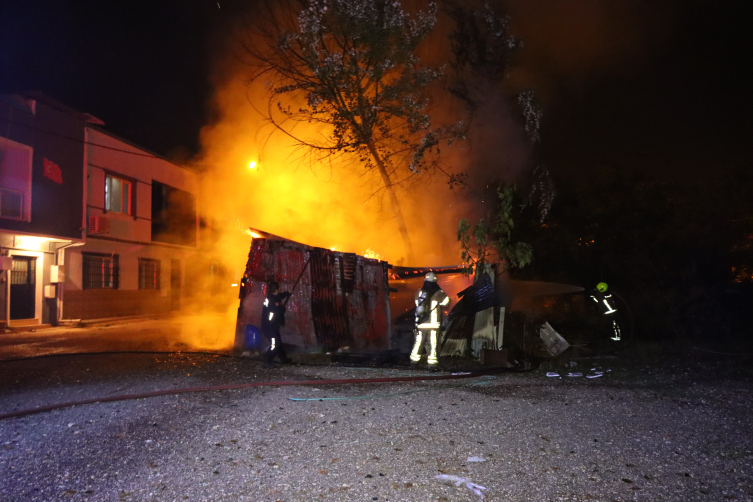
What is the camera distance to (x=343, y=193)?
50.4 ft

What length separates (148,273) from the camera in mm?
21703

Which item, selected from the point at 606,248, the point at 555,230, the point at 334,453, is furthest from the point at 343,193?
the point at 334,453

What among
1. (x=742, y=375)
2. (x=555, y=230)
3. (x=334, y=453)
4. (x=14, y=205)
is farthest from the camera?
(x=555, y=230)

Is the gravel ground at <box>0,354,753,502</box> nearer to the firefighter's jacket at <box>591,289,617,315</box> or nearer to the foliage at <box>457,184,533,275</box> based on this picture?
the foliage at <box>457,184,533,275</box>

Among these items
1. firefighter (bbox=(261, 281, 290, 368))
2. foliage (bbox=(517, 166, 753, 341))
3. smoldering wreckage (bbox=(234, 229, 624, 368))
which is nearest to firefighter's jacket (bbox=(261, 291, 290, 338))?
firefighter (bbox=(261, 281, 290, 368))

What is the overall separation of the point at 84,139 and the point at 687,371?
1756cm

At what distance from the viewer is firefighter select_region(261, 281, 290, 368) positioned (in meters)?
8.10

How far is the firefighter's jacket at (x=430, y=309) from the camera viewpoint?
8406mm

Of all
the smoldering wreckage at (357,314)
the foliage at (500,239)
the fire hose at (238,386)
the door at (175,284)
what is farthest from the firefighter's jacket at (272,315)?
the door at (175,284)

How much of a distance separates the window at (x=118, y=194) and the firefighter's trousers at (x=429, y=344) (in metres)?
14.8

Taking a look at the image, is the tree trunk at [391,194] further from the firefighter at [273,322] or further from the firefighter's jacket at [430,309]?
the firefighter at [273,322]

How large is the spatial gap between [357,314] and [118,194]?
552 inches

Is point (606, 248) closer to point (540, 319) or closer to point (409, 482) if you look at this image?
point (540, 319)

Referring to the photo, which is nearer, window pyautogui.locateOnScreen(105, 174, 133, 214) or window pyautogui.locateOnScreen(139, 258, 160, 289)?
window pyautogui.locateOnScreen(105, 174, 133, 214)
